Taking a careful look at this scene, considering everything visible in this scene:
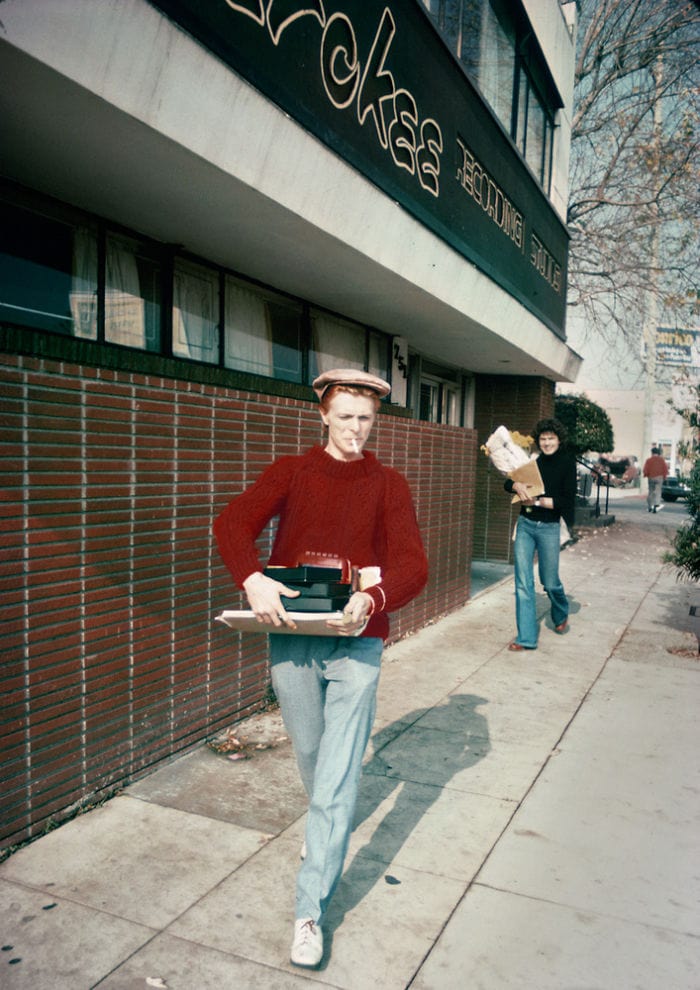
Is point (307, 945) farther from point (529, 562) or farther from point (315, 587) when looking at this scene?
point (529, 562)

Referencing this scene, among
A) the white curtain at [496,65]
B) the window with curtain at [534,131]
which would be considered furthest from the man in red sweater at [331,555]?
the window with curtain at [534,131]

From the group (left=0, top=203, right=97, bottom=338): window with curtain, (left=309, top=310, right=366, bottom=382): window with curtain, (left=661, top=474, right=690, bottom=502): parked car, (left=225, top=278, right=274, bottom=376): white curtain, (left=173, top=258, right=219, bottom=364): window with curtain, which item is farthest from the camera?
(left=661, top=474, right=690, bottom=502): parked car

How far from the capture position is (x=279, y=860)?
317 cm

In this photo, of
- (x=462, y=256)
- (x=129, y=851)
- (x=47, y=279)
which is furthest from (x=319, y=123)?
(x=129, y=851)

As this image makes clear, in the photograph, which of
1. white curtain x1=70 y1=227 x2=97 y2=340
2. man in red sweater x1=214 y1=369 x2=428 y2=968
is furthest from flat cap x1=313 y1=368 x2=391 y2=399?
white curtain x1=70 y1=227 x2=97 y2=340

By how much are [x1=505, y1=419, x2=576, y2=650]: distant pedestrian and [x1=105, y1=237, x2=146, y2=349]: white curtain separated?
3.27 m

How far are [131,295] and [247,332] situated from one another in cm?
136

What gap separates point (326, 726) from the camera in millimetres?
2658

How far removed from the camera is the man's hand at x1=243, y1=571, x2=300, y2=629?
234cm

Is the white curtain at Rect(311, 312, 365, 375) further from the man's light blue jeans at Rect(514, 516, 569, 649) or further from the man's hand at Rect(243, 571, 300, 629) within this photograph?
the man's hand at Rect(243, 571, 300, 629)

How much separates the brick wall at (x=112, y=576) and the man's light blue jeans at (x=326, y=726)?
1.18 m

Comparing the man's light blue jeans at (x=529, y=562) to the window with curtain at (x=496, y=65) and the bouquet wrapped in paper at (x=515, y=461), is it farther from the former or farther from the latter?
the window with curtain at (x=496, y=65)

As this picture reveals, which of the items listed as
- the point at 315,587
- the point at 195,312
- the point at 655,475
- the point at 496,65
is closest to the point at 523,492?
the point at 195,312

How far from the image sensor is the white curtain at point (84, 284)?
15.2ft
